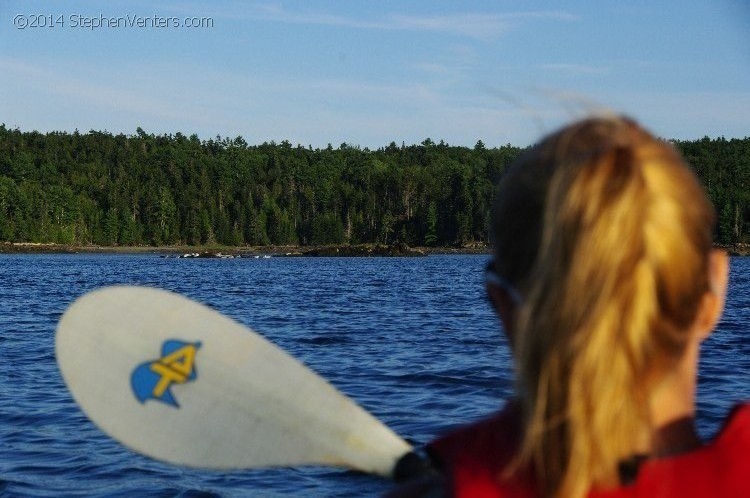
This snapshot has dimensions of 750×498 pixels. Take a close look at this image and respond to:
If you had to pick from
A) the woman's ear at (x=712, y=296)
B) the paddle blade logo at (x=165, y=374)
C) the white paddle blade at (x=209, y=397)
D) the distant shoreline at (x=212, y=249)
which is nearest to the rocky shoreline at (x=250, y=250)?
the distant shoreline at (x=212, y=249)

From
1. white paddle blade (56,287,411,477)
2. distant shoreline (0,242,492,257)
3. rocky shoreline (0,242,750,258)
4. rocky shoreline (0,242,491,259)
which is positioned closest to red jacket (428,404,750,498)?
white paddle blade (56,287,411,477)

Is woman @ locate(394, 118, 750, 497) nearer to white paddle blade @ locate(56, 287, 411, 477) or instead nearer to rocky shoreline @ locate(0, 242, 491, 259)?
white paddle blade @ locate(56, 287, 411, 477)

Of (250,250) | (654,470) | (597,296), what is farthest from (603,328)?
(250,250)

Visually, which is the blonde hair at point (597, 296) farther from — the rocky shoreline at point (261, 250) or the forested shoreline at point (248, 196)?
the forested shoreline at point (248, 196)

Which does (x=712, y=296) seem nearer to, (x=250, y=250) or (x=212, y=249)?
(x=250, y=250)

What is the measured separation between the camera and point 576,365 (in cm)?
134

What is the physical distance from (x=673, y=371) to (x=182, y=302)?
1.57 metres

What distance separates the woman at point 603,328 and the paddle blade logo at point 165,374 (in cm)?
116

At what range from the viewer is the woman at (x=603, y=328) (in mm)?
1335

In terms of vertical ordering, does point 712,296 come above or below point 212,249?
above

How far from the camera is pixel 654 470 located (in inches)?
55.0

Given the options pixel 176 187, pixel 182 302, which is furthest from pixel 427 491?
pixel 176 187

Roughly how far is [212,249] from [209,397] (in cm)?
13096

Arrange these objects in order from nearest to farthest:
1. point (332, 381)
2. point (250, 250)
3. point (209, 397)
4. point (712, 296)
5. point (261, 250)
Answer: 1. point (712, 296)
2. point (209, 397)
3. point (332, 381)
4. point (261, 250)
5. point (250, 250)
